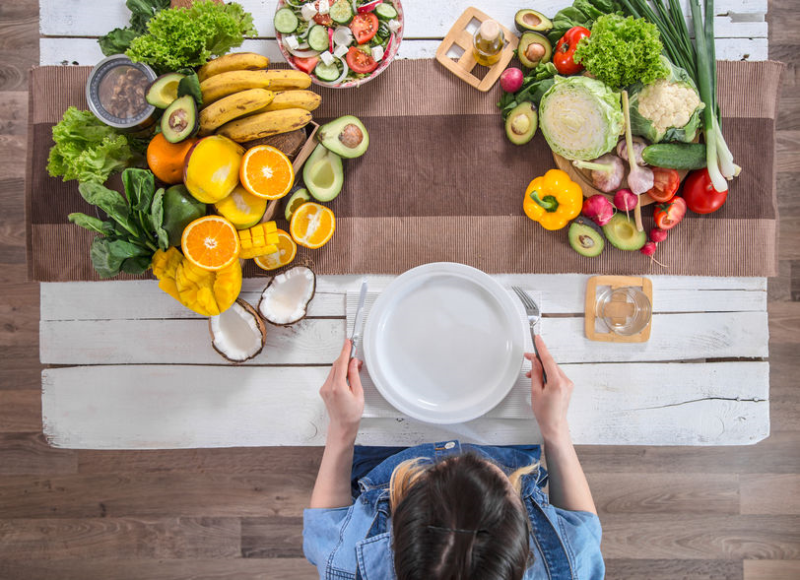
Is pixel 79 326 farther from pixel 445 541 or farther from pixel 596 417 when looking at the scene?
pixel 596 417

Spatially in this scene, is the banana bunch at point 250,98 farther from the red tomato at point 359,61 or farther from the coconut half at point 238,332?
the coconut half at point 238,332

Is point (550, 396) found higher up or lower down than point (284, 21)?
lower down

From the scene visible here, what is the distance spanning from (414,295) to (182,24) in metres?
0.91

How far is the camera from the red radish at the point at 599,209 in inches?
54.6

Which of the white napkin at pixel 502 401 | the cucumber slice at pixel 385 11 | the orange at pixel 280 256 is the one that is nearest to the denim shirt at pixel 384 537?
the white napkin at pixel 502 401

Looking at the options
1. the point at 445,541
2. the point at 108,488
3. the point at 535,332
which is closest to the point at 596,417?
the point at 535,332

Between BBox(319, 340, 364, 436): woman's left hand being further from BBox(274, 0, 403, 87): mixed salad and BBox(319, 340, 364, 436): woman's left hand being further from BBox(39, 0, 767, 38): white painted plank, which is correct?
BBox(39, 0, 767, 38): white painted plank

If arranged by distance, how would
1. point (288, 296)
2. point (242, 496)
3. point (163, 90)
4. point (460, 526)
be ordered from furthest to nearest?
Answer: point (242, 496) → point (288, 296) → point (163, 90) → point (460, 526)

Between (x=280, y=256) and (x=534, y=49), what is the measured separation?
37.5 inches

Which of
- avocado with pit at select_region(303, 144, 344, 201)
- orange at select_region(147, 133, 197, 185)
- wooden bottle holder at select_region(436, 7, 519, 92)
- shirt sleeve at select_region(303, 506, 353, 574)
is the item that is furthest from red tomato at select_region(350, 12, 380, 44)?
shirt sleeve at select_region(303, 506, 353, 574)

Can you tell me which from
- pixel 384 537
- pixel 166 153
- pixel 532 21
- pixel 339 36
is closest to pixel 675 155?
pixel 532 21

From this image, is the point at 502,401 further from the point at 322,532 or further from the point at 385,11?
the point at 385,11

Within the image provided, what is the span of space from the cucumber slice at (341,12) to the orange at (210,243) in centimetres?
A: 64

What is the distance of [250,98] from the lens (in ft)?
4.08
